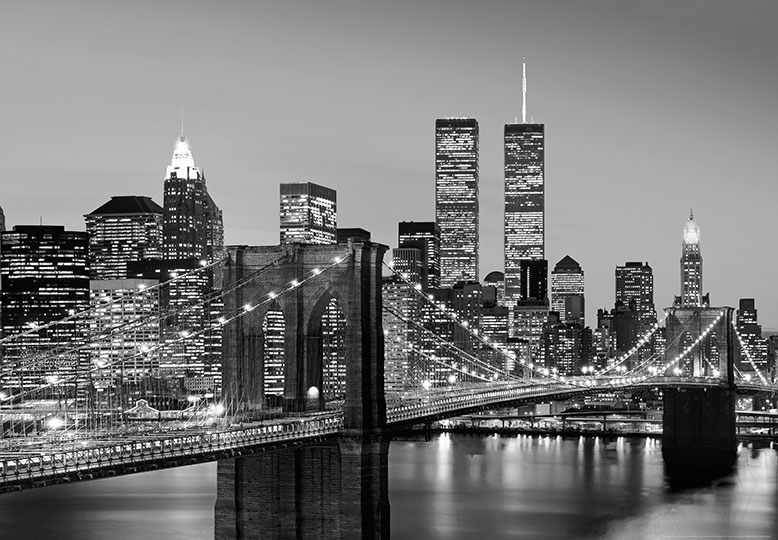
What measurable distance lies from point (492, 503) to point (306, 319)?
25.0 meters

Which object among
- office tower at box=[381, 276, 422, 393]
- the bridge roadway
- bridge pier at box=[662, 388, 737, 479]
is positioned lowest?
bridge pier at box=[662, 388, 737, 479]

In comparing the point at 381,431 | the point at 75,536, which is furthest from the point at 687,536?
the point at 75,536

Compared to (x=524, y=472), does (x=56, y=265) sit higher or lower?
higher

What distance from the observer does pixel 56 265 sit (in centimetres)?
13900

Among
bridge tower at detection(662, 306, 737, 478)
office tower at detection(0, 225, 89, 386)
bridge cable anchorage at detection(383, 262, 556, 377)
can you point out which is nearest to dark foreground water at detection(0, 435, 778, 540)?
bridge tower at detection(662, 306, 737, 478)

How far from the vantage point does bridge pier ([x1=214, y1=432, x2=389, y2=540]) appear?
1708 inches

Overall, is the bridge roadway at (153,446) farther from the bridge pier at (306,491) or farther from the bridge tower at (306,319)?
the bridge tower at (306,319)

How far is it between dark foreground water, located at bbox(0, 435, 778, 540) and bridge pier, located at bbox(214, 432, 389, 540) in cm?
1105

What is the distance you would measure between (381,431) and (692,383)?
5144 centimetres

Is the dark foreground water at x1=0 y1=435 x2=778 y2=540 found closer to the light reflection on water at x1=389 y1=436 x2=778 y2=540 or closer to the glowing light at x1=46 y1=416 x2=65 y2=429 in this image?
the light reflection on water at x1=389 y1=436 x2=778 y2=540

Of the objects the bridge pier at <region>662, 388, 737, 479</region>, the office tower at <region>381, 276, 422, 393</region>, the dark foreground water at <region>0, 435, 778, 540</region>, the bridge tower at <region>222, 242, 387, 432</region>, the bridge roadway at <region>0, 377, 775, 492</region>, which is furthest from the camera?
the office tower at <region>381, 276, 422, 393</region>

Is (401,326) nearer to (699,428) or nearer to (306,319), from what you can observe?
(699,428)

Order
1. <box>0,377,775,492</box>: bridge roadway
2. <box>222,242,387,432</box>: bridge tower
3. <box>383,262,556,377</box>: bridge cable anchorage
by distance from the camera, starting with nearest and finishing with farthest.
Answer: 1. <box>0,377,775,492</box>: bridge roadway
2. <box>222,242,387,432</box>: bridge tower
3. <box>383,262,556,377</box>: bridge cable anchorage

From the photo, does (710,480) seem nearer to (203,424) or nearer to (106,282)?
(203,424)
